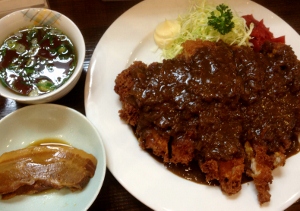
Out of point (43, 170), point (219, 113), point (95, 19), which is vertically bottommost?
point (43, 170)

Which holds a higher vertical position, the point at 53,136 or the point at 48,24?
the point at 48,24

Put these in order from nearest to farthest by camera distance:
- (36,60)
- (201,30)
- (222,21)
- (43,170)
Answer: (43,170) → (36,60) → (222,21) → (201,30)

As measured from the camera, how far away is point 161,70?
2379mm

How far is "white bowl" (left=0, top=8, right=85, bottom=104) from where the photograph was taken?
2307 mm

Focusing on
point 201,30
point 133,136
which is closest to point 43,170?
point 133,136

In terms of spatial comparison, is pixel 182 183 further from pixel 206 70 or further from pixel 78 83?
pixel 78 83

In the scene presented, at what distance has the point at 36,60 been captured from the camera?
243cm

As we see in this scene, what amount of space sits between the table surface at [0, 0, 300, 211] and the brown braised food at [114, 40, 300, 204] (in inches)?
16.8

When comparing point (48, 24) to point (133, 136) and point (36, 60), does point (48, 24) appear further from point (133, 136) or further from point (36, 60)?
point (133, 136)

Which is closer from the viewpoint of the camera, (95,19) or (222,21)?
(222,21)

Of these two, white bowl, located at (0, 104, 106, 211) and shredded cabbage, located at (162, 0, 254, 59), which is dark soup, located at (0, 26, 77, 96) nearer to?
white bowl, located at (0, 104, 106, 211)

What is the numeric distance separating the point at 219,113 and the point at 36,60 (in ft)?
4.79

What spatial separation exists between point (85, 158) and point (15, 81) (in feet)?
2.61

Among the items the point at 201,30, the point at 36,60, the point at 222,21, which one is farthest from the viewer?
the point at 201,30
